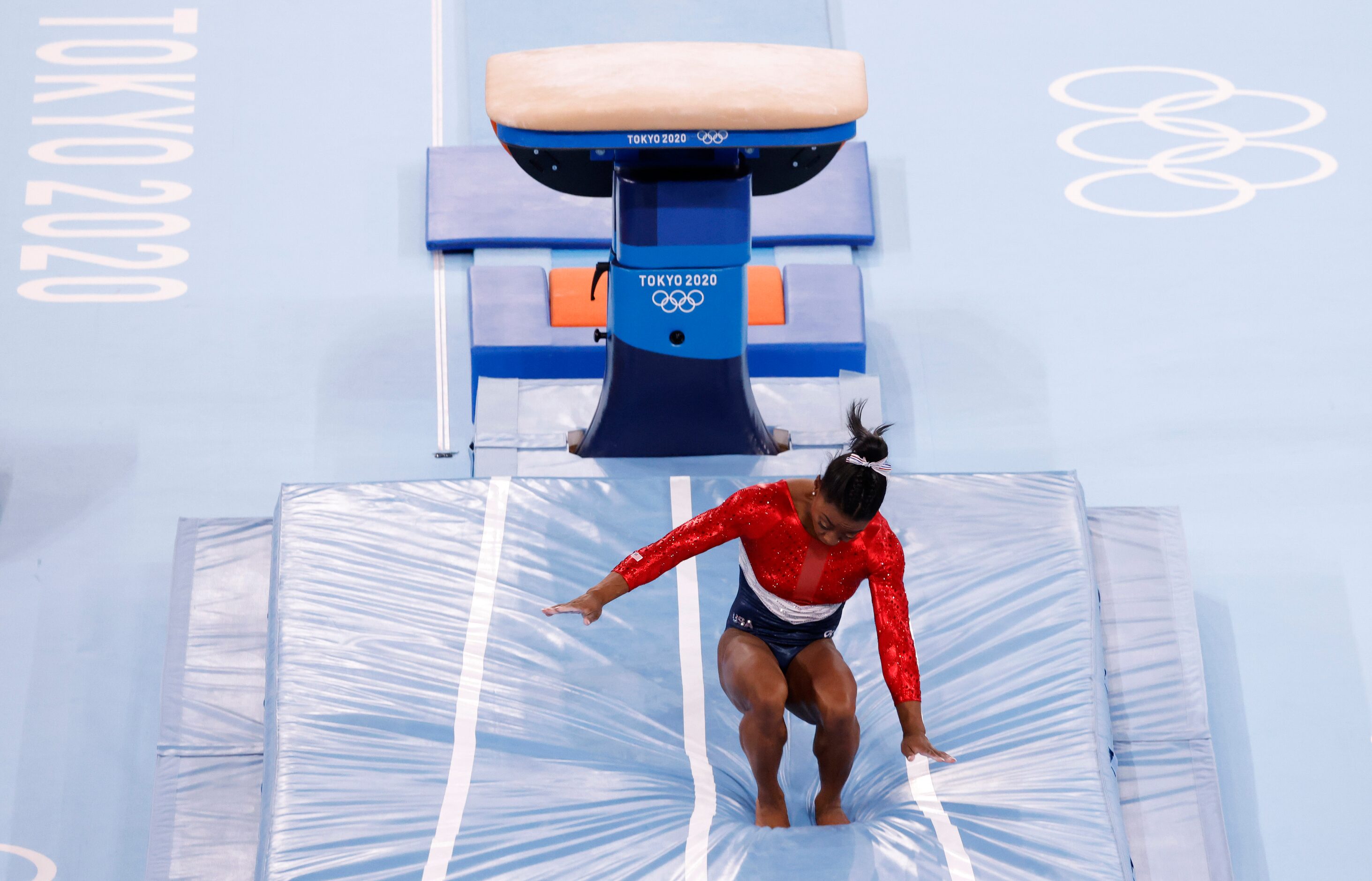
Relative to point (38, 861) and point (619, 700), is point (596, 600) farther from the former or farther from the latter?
point (38, 861)

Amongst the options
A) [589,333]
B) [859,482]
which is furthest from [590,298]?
[859,482]

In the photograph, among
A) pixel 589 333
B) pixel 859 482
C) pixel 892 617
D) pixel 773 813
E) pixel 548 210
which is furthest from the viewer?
pixel 548 210

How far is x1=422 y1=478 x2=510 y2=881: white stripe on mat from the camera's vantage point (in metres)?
2.95

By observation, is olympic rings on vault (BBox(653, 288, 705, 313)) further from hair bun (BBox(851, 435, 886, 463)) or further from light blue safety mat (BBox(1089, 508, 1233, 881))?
light blue safety mat (BBox(1089, 508, 1233, 881))

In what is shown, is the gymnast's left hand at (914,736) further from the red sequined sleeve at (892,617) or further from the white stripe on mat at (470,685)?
the white stripe on mat at (470,685)

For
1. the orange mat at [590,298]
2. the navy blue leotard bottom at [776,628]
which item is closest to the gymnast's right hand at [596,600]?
the navy blue leotard bottom at [776,628]

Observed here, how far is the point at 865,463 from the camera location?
2.72 meters

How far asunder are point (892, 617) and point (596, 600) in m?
0.67

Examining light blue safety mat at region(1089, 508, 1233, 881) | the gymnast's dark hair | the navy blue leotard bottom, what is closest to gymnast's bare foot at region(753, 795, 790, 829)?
the navy blue leotard bottom

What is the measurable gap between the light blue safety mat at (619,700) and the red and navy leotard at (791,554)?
45 cm

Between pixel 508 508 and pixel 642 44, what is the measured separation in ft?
4.22

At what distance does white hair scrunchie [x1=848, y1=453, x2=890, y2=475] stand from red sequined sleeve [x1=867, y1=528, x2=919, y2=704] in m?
0.29

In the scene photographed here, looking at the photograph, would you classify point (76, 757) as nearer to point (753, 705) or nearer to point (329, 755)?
point (329, 755)

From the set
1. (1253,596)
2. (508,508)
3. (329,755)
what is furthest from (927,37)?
(329,755)
